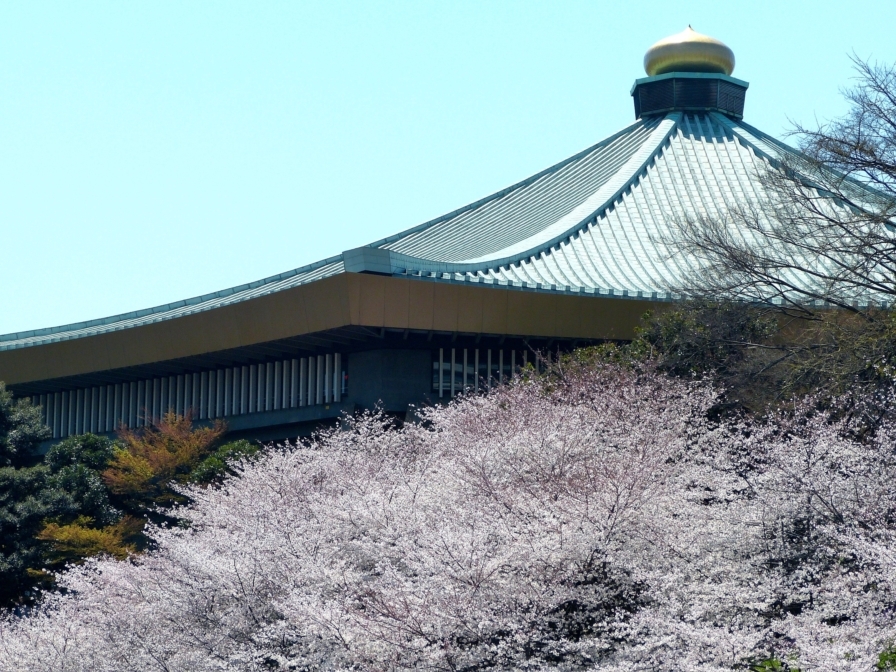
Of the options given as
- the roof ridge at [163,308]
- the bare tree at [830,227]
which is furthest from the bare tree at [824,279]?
the roof ridge at [163,308]

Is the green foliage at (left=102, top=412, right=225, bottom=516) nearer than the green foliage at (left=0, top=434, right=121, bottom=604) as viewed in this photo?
No

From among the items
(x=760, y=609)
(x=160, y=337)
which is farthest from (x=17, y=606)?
(x=760, y=609)

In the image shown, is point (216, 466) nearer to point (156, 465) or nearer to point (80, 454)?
point (156, 465)

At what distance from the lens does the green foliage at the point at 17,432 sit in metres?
26.0

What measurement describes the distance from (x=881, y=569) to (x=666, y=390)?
7125 mm

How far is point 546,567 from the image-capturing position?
474 inches

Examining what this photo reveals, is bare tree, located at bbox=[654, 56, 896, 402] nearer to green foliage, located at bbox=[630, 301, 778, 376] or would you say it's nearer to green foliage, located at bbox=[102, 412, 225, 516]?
green foliage, located at bbox=[630, 301, 778, 376]

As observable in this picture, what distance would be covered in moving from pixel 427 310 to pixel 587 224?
5991mm

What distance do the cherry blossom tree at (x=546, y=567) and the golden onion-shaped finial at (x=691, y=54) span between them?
85.9ft

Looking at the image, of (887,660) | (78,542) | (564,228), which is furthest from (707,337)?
(78,542)

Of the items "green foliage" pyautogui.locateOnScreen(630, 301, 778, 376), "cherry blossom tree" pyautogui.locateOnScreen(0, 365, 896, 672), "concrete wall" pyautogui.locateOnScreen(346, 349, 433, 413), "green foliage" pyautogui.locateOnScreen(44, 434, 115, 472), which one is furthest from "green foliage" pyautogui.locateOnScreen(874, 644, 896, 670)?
"green foliage" pyautogui.locateOnScreen(44, 434, 115, 472)

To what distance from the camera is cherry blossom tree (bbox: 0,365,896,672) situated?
11.2m

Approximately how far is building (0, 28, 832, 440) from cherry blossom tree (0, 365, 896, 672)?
10245 mm

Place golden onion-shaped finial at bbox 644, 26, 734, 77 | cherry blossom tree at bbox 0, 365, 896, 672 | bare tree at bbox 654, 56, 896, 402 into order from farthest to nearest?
golden onion-shaped finial at bbox 644, 26, 734, 77 → bare tree at bbox 654, 56, 896, 402 → cherry blossom tree at bbox 0, 365, 896, 672
